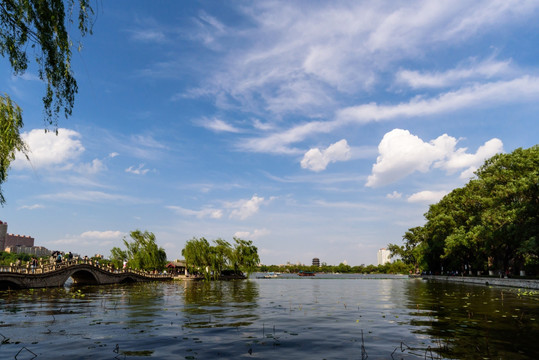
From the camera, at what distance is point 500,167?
57.9m

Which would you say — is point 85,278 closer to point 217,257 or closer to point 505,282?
point 217,257

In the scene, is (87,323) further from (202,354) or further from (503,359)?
(503,359)

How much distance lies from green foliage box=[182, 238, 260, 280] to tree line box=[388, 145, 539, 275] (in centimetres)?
3976

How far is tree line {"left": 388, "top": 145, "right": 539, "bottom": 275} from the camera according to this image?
44.6 meters

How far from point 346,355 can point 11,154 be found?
17786 millimetres

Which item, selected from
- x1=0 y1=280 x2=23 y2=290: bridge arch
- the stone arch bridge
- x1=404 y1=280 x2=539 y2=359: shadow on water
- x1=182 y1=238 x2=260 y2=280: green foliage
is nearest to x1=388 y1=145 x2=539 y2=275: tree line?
x1=404 y1=280 x2=539 y2=359: shadow on water

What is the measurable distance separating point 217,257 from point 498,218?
53.6 meters

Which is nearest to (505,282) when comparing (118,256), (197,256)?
(197,256)

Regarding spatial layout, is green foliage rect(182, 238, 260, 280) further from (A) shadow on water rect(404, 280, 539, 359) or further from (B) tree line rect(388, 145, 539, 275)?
(A) shadow on water rect(404, 280, 539, 359)

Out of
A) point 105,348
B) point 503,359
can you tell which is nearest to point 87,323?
point 105,348

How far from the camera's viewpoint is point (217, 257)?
8006cm

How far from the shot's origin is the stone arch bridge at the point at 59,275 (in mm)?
36094

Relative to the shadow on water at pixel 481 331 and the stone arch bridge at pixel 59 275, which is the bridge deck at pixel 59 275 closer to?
the stone arch bridge at pixel 59 275

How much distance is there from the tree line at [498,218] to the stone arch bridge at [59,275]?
52.5 m
